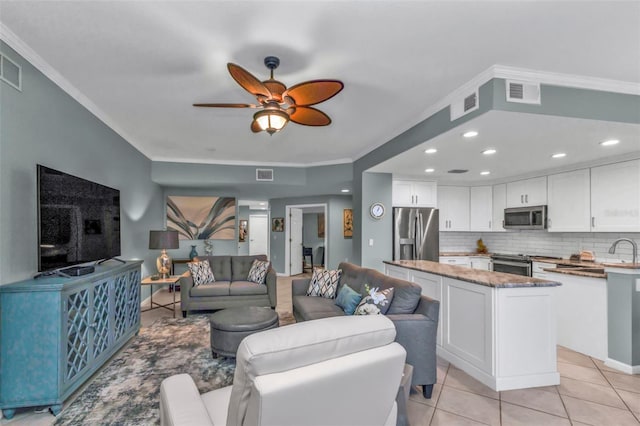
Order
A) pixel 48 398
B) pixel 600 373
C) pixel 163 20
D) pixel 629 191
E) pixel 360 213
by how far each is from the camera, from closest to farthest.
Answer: pixel 163 20 → pixel 48 398 → pixel 600 373 → pixel 629 191 → pixel 360 213

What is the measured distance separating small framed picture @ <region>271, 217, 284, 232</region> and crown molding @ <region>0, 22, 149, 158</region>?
5.14 meters

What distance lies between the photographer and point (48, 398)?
7.18ft

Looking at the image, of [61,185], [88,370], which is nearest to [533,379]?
[88,370]

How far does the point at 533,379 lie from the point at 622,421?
21.9 inches

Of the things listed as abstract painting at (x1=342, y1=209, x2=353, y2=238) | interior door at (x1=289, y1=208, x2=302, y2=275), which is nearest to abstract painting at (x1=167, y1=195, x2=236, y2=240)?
interior door at (x1=289, y1=208, x2=302, y2=275)

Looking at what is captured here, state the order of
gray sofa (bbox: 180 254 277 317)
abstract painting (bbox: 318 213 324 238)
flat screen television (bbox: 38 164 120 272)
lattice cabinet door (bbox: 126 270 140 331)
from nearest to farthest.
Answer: flat screen television (bbox: 38 164 120 272), lattice cabinet door (bbox: 126 270 140 331), gray sofa (bbox: 180 254 277 317), abstract painting (bbox: 318 213 324 238)

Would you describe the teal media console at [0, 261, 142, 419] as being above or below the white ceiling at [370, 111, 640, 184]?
below

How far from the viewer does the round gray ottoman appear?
9.93 feet

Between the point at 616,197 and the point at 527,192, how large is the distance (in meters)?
1.30

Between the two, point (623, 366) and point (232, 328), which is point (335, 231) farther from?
point (623, 366)

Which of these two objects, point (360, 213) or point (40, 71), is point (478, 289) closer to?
point (360, 213)

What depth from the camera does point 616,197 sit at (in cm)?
409

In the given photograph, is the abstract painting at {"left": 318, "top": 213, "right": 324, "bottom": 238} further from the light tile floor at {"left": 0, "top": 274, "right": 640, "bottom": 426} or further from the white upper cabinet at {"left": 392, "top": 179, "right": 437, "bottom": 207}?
the light tile floor at {"left": 0, "top": 274, "right": 640, "bottom": 426}

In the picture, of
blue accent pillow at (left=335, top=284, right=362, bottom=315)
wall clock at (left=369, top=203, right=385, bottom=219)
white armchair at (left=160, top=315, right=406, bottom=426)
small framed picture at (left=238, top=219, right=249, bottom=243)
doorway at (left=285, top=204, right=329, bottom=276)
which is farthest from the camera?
small framed picture at (left=238, top=219, right=249, bottom=243)
